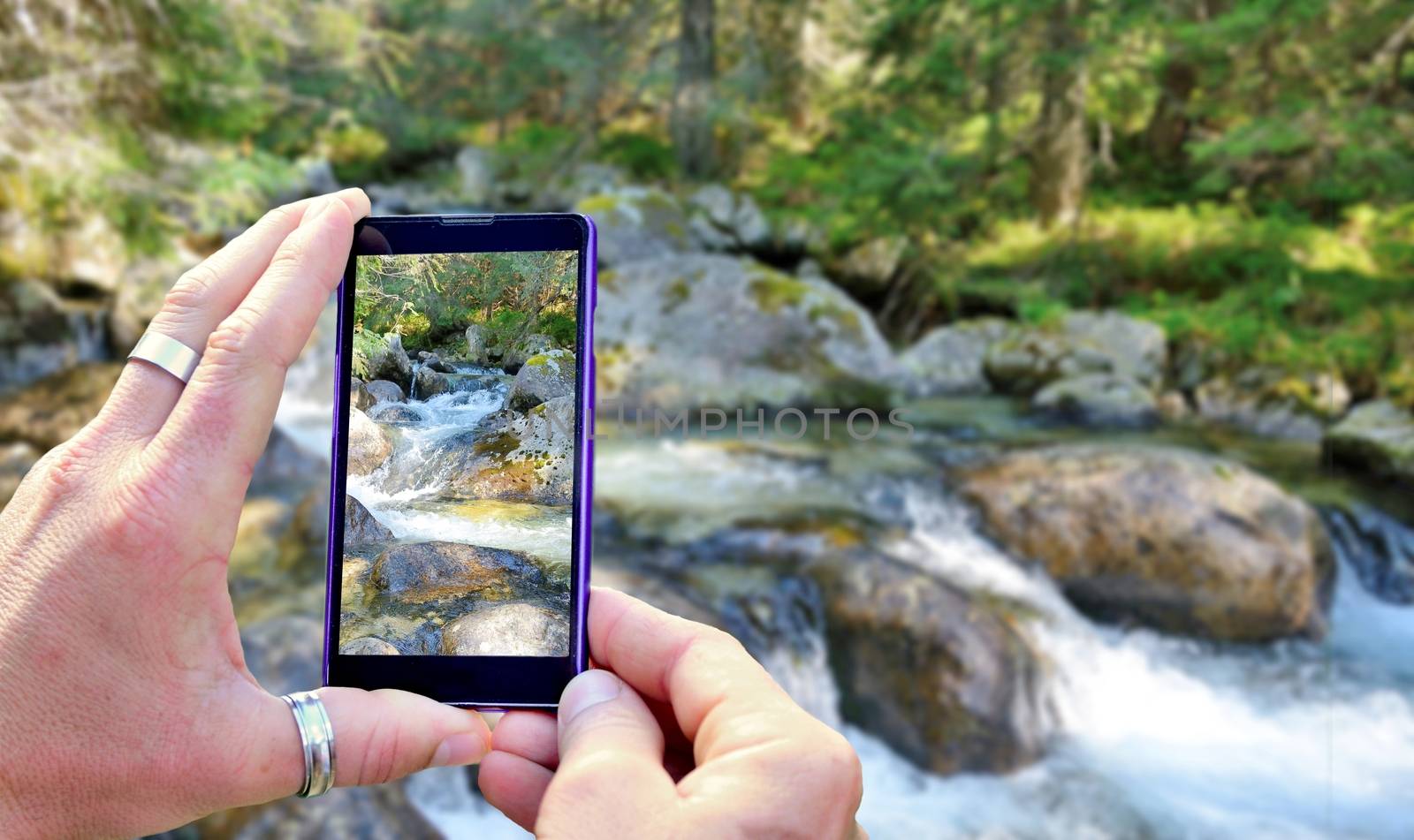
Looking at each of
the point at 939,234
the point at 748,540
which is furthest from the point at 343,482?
the point at 939,234

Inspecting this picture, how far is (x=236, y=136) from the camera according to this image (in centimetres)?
889

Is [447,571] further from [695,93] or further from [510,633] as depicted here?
[695,93]

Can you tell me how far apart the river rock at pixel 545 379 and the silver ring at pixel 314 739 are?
446 millimetres

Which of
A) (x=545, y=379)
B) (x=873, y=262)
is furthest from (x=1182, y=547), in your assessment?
(x=873, y=262)

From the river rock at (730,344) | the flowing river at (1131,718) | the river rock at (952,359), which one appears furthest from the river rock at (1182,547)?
the river rock at (952,359)

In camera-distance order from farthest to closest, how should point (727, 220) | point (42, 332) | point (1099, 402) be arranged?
point (727, 220) → point (1099, 402) → point (42, 332)

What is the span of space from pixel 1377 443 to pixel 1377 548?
1443 mm

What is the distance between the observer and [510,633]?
3.83 ft

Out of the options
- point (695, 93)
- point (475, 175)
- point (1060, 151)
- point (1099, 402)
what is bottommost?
point (1099, 402)

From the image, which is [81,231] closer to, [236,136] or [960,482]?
[236,136]

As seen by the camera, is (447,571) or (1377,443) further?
(1377,443)

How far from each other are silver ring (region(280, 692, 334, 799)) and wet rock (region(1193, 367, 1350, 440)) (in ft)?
30.4

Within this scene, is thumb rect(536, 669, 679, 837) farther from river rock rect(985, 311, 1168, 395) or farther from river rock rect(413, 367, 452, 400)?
river rock rect(985, 311, 1168, 395)

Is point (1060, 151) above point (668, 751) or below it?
above
